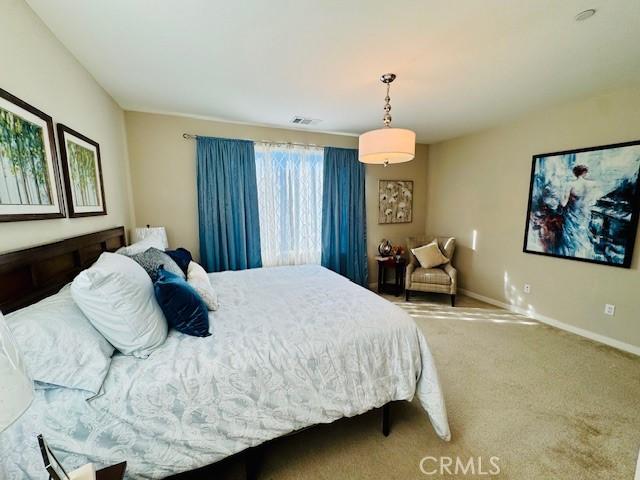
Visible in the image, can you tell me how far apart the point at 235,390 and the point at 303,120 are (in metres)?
3.04

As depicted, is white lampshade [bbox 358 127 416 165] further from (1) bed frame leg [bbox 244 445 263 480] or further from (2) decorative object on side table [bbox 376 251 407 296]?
(2) decorative object on side table [bbox 376 251 407 296]

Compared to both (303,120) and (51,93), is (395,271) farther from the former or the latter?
(51,93)

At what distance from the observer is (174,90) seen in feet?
7.91

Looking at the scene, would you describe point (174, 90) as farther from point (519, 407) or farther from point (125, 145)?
point (519, 407)

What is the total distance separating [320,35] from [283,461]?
2600mm

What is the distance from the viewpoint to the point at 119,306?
1.16 m

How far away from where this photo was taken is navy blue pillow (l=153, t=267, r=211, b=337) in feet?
4.40

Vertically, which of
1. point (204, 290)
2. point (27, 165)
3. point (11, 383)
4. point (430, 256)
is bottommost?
point (430, 256)

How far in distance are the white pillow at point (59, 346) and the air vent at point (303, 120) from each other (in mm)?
2849

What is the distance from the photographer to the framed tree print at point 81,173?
1640 mm

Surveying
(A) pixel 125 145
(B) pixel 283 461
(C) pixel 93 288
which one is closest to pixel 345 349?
(B) pixel 283 461

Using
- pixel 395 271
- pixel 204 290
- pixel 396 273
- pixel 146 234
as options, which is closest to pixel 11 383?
pixel 204 290

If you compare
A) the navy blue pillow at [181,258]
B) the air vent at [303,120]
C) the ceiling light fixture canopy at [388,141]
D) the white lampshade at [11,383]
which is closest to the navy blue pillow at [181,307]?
the white lampshade at [11,383]

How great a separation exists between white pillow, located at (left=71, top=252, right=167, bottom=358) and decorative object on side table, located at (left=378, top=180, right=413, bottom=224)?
365cm
